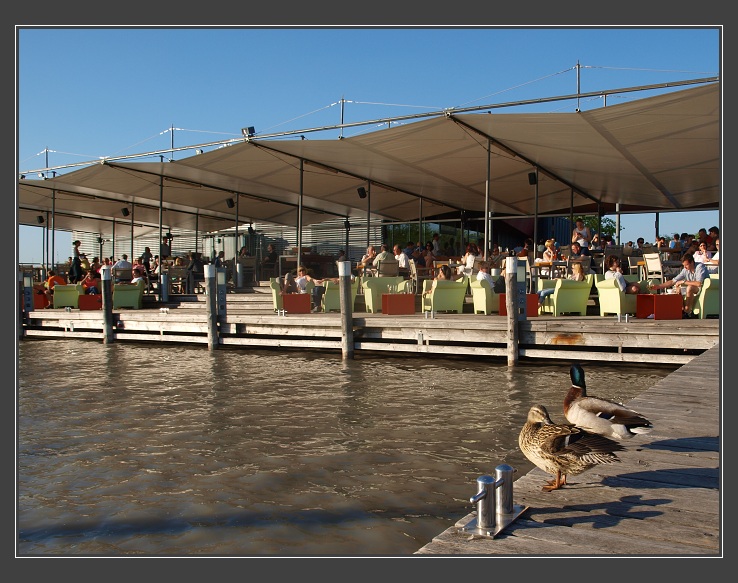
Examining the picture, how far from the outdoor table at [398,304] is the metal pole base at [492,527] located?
A: 9623 mm

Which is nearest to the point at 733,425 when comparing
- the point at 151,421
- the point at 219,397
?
the point at 151,421

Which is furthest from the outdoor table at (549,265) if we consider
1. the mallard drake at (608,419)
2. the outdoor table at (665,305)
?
the mallard drake at (608,419)

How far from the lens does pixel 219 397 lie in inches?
344

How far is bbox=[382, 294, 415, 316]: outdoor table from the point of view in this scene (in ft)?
41.5

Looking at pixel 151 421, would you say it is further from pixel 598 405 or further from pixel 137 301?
pixel 137 301

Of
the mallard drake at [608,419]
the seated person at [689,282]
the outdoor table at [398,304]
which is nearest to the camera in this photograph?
the mallard drake at [608,419]

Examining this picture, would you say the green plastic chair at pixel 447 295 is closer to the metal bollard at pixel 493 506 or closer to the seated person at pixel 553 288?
the seated person at pixel 553 288

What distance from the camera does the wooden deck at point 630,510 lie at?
2.75m

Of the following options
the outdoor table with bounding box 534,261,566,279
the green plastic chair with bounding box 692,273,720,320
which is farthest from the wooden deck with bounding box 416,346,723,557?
the outdoor table with bounding box 534,261,566,279

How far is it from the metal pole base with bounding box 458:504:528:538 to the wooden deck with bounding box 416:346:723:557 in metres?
0.02

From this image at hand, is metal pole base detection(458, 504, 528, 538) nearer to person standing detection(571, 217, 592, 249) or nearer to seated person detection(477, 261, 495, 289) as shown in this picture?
seated person detection(477, 261, 495, 289)

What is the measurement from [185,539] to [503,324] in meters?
7.21
